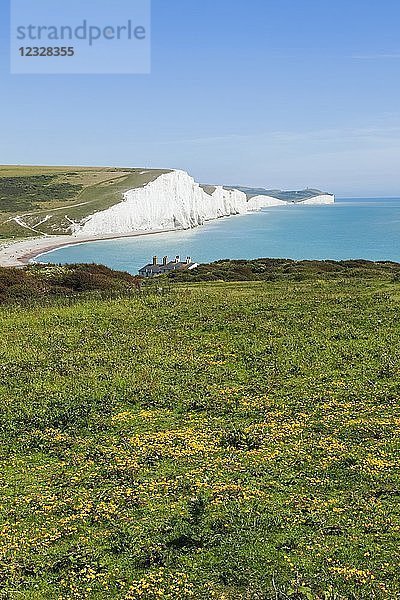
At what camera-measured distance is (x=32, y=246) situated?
405 ft

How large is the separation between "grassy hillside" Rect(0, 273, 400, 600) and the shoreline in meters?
76.2

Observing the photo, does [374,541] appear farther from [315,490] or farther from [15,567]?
[15,567]

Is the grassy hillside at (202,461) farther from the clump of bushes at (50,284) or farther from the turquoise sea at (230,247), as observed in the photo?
the turquoise sea at (230,247)

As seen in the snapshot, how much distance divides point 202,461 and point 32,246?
11810 cm

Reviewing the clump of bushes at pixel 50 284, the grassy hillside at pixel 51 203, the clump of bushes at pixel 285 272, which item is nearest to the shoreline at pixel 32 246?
the grassy hillside at pixel 51 203

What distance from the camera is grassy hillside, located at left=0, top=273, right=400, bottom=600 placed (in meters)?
8.05

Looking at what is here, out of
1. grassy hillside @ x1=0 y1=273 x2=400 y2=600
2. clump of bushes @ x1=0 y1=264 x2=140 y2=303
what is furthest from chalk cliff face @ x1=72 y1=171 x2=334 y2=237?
grassy hillside @ x1=0 y1=273 x2=400 y2=600

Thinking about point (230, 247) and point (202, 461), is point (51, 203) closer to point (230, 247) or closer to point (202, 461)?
point (230, 247)

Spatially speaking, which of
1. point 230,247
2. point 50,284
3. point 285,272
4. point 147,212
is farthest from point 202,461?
point 147,212

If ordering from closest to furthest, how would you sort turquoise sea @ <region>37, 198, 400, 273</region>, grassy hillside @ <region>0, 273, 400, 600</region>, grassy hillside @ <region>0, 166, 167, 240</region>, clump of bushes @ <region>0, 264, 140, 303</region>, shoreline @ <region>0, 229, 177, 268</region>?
grassy hillside @ <region>0, 273, 400, 600</region> < clump of bushes @ <region>0, 264, 140, 303</region> < shoreline @ <region>0, 229, 177, 268</region> < turquoise sea @ <region>37, 198, 400, 273</region> < grassy hillside @ <region>0, 166, 167, 240</region>

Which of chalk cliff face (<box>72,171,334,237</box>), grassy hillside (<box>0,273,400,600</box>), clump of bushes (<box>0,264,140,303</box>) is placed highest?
chalk cliff face (<box>72,171,334,237</box>)

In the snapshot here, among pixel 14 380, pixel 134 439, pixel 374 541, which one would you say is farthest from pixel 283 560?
pixel 14 380

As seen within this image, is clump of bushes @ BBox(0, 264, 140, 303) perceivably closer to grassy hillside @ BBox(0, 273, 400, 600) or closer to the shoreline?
grassy hillside @ BBox(0, 273, 400, 600)

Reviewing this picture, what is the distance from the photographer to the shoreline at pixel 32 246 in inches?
3972
